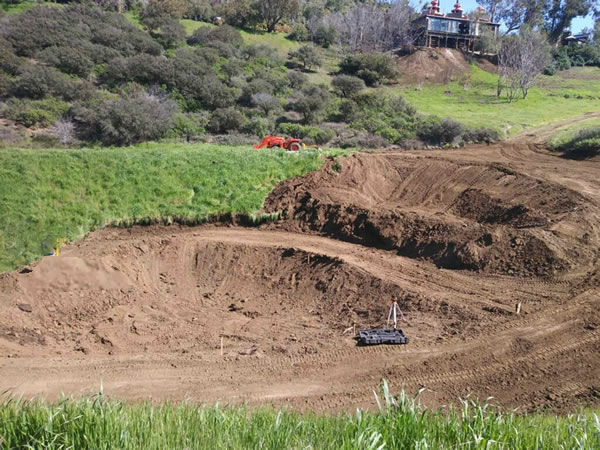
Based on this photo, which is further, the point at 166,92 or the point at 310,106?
the point at 166,92

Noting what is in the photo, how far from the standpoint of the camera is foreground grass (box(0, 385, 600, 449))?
3.55 m

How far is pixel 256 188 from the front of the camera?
16172mm

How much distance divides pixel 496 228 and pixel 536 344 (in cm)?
453

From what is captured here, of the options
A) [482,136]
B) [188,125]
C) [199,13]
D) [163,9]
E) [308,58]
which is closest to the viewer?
[482,136]

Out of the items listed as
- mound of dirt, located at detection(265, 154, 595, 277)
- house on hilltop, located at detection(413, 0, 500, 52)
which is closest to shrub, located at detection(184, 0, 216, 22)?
house on hilltop, located at detection(413, 0, 500, 52)

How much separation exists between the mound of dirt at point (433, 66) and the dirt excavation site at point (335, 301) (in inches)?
1358

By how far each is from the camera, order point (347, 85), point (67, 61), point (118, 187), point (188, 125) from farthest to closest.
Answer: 1. point (347, 85)
2. point (67, 61)
3. point (188, 125)
4. point (118, 187)

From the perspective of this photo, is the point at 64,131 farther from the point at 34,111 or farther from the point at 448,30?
the point at 448,30

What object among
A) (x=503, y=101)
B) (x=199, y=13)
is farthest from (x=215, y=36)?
(x=503, y=101)

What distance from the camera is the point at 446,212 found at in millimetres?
15336

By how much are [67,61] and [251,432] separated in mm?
35468

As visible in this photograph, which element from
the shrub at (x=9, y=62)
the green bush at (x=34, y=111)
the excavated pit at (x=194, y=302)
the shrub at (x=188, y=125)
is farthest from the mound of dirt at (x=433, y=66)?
the excavated pit at (x=194, y=302)

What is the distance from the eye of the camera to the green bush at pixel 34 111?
80.8ft

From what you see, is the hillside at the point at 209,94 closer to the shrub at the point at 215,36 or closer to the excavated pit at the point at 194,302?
the shrub at the point at 215,36
